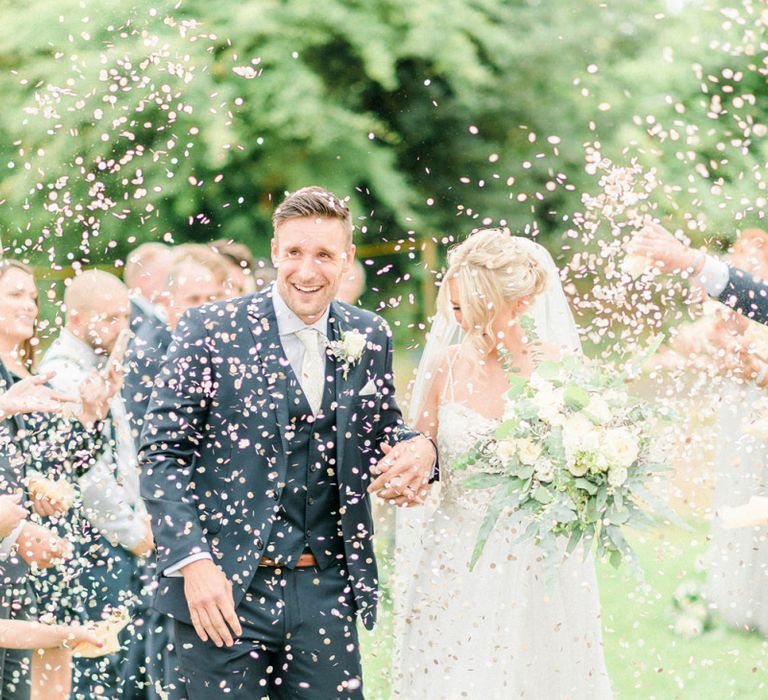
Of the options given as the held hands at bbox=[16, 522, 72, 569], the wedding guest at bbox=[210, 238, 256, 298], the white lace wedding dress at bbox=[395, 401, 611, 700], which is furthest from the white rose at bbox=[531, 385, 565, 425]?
the wedding guest at bbox=[210, 238, 256, 298]

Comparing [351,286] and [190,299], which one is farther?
[351,286]

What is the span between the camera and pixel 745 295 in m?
3.86

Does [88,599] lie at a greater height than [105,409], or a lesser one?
lesser

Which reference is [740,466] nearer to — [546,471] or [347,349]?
[546,471]

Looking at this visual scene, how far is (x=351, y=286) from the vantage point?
6.05 m

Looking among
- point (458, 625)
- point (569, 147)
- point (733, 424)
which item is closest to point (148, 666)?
point (458, 625)

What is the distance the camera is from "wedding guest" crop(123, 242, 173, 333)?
4.72 meters

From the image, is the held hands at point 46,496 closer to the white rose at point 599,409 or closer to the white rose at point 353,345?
the white rose at point 353,345

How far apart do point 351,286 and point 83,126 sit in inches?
94.2

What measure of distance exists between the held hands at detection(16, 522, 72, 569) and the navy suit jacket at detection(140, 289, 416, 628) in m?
0.88

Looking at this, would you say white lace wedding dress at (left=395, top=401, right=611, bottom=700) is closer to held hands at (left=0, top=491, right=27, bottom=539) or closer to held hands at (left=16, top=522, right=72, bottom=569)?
held hands at (left=16, top=522, right=72, bottom=569)

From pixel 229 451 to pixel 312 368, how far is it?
339 millimetres

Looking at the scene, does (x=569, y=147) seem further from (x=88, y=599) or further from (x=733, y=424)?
(x=88, y=599)

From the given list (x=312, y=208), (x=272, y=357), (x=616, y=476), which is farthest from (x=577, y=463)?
(x=312, y=208)
